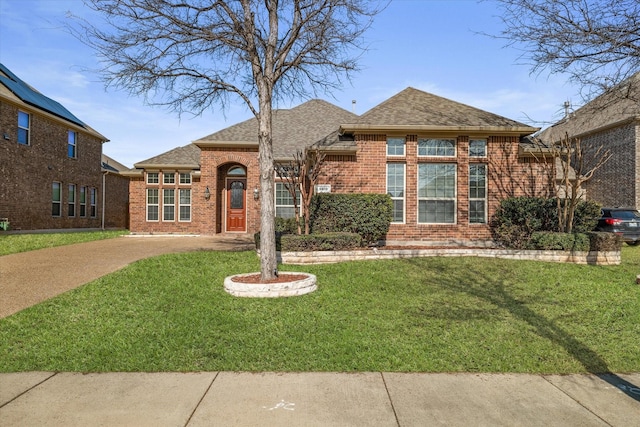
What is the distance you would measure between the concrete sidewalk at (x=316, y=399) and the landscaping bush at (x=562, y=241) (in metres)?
6.86

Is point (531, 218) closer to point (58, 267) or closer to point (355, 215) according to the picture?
point (355, 215)

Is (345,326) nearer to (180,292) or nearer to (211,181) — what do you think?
(180,292)

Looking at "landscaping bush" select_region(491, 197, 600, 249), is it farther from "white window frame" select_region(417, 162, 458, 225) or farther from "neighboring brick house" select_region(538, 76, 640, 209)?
"neighboring brick house" select_region(538, 76, 640, 209)

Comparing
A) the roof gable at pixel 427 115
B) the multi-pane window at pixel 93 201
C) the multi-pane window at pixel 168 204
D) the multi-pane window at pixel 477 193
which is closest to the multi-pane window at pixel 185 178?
the multi-pane window at pixel 168 204

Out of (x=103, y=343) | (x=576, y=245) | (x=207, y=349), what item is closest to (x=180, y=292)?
(x=103, y=343)

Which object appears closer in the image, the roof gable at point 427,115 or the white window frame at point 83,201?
the roof gable at point 427,115

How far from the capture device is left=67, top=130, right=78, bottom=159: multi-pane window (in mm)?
21791

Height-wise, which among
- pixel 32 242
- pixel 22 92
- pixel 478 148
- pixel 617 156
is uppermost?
pixel 22 92

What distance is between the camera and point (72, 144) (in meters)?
22.1

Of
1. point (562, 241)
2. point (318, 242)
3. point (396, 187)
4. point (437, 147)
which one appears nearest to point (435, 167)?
point (437, 147)

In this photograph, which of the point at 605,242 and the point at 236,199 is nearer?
the point at 605,242

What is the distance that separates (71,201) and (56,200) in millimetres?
1313

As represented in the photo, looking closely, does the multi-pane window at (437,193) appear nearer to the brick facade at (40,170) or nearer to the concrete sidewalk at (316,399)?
the concrete sidewalk at (316,399)

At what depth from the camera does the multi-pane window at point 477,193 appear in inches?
536
